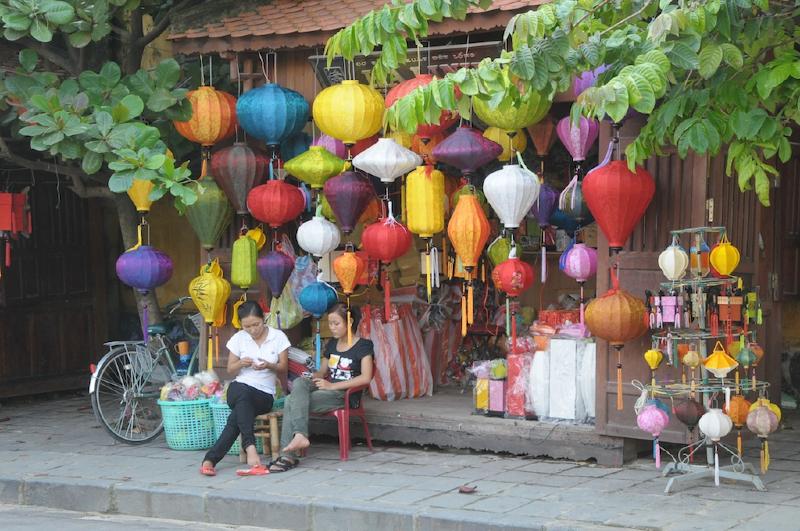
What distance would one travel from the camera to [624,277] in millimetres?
8500

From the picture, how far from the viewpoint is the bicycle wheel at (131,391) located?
10141 mm

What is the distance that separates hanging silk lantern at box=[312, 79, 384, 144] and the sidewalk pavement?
104 inches

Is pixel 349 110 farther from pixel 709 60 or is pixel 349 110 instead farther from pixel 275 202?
pixel 709 60

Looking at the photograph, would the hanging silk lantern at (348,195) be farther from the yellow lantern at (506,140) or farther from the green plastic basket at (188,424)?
the green plastic basket at (188,424)

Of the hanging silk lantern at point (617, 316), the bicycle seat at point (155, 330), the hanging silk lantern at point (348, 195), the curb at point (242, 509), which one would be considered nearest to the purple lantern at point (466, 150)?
the hanging silk lantern at point (348, 195)

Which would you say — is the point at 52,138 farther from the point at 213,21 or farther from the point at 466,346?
the point at 466,346

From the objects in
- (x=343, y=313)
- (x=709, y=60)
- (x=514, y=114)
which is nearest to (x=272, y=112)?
(x=343, y=313)

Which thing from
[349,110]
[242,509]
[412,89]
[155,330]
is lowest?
[242,509]

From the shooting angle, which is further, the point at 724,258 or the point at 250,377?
the point at 250,377

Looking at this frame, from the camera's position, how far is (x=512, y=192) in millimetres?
8484

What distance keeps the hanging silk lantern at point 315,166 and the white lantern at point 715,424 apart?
361cm

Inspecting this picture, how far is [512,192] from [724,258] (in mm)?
1646

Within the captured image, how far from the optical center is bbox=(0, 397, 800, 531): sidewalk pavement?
7195mm

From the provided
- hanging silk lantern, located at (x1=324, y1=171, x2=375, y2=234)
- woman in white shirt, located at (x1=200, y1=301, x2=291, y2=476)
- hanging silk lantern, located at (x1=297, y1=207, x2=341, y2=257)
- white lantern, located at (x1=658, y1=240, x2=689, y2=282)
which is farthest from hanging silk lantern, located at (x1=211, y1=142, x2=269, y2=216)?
white lantern, located at (x1=658, y1=240, x2=689, y2=282)
